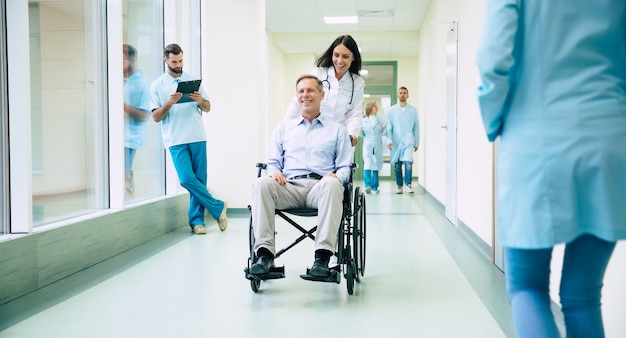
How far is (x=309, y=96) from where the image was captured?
10.3 feet

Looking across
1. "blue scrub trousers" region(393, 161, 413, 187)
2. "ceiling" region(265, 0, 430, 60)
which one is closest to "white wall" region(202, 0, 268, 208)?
"ceiling" region(265, 0, 430, 60)

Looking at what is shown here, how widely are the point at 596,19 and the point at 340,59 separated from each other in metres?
2.23

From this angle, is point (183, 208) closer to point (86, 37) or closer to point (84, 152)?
point (84, 152)

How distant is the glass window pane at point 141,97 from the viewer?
4.37 m

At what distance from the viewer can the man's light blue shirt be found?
3123 mm

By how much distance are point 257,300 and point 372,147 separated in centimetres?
669

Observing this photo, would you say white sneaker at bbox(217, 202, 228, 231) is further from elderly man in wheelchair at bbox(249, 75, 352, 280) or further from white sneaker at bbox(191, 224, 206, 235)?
elderly man in wheelchair at bbox(249, 75, 352, 280)

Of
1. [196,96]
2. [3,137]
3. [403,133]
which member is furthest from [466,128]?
[403,133]

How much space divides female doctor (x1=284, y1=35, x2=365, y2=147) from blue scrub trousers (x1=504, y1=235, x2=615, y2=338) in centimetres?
215

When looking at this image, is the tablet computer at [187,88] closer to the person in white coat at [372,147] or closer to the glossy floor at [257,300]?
the glossy floor at [257,300]

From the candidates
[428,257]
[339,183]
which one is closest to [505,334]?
[339,183]

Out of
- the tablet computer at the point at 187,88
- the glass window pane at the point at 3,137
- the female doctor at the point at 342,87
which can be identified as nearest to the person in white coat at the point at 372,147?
the tablet computer at the point at 187,88

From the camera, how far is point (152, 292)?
2.90 m

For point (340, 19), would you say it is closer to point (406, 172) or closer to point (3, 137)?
point (406, 172)
